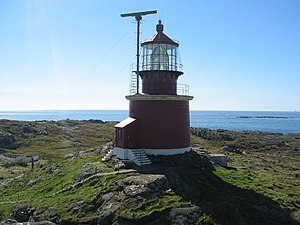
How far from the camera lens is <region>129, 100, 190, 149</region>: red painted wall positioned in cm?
2167

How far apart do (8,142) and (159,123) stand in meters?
41.8

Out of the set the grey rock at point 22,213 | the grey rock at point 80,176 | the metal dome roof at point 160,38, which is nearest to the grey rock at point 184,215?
the grey rock at point 80,176

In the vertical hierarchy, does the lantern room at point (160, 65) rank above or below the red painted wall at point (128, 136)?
above

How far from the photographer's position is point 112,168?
65.3 feet

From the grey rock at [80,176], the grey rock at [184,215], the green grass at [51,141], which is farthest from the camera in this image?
the green grass at [51,141]

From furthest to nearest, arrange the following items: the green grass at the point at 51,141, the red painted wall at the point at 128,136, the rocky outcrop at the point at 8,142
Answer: the rocky outcrop at the point at 8,142 < the green grass at the point at 51,141 < the red painted wall at the point at 128,136

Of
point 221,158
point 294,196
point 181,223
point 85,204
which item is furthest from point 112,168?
point 294,196

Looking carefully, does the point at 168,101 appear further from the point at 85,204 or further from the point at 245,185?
the point at 85,204

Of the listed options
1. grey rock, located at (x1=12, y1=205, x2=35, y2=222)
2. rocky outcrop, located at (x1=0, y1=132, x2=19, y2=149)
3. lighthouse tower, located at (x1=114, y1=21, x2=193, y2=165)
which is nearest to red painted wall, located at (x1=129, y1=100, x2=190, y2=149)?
lighthouse tower, located at (x1=114, y1=21, x2=193, y2=165)

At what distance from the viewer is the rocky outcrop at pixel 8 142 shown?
53.8 metres

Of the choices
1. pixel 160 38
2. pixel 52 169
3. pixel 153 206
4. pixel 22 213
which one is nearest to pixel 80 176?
pixel 22 213

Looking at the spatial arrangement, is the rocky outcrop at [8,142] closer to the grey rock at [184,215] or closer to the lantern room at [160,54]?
the lantern room at [160,54]

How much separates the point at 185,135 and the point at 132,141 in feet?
12.6

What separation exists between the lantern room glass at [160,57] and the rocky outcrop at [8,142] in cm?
4000
